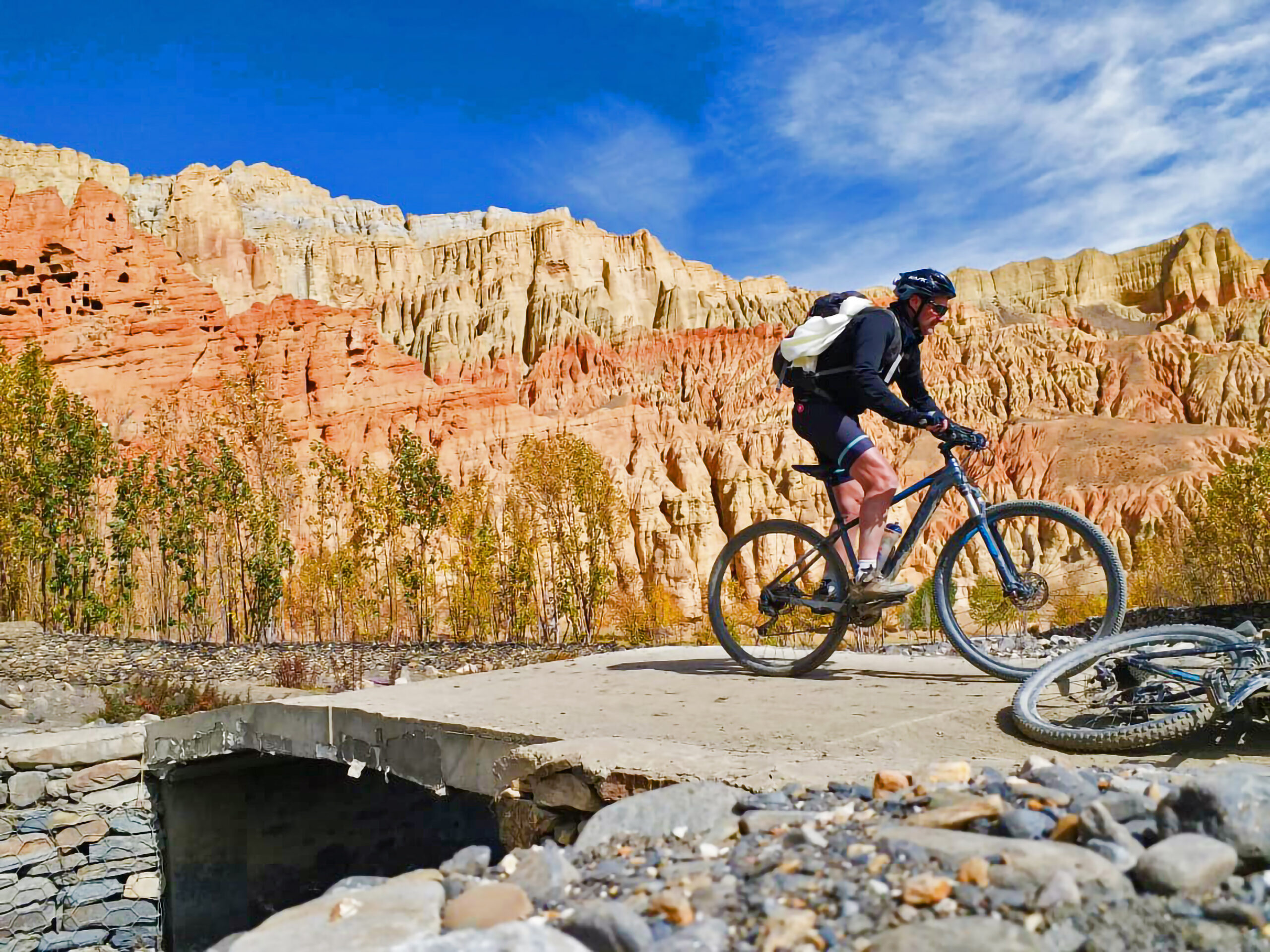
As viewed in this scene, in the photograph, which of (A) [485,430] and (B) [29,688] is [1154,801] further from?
(A) [485,430]

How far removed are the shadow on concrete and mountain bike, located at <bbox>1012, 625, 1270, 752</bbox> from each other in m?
0.95

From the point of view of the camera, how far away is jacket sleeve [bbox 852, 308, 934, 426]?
4.78m

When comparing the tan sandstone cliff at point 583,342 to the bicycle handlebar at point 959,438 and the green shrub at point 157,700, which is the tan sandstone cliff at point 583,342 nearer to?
the green shrub at point 157,700

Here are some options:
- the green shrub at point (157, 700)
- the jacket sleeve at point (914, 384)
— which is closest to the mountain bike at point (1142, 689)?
the jacket sleeve at point (914, 384)

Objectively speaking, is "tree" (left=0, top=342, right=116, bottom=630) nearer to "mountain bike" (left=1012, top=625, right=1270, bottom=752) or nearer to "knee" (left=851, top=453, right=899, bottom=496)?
"knee" (left=851, top=453, right=899, bottom=496)

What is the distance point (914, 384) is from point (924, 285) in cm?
57

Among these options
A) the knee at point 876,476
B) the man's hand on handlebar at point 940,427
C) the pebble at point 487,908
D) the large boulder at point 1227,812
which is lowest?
the pebble at point 487,908

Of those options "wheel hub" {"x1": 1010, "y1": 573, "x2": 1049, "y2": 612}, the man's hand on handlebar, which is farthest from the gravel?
the man's hand on handlebar

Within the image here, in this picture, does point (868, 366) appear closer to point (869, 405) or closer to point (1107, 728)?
point (869, 405)

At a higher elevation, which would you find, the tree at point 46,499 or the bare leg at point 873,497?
the tree at point 46,499

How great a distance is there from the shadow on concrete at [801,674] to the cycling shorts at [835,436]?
3.81ft

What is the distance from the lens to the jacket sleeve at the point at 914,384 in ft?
17.1

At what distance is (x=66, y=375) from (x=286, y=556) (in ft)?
146

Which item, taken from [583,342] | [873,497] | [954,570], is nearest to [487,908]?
[873,497]
